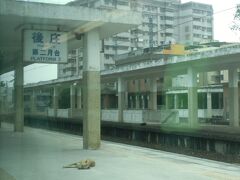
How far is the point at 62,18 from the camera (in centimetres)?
1761

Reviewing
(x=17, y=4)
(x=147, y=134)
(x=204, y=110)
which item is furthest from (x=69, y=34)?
(x=204, y=110)

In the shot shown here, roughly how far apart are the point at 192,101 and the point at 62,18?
74.6ft

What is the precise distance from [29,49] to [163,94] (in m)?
50.0

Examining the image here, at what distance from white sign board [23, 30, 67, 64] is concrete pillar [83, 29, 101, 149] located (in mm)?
953

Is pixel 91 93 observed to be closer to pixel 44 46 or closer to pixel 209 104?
pixel 44 46

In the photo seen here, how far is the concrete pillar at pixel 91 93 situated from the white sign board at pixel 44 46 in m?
0.95

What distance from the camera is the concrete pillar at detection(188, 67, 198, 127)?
3800 centimetres

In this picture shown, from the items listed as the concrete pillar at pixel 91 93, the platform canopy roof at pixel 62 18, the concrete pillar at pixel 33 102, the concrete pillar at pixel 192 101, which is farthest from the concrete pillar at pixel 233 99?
the concrete pillar at pixel 33 102

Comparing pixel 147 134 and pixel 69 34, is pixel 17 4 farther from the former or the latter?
pixel 147 134

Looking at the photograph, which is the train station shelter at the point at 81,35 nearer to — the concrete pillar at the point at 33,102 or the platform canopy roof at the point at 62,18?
the platform canopy roof at the point at 62,18

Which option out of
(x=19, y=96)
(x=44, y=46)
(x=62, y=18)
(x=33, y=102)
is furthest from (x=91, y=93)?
(x=33, y=102)

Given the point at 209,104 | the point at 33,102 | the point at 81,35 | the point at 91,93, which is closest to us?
the point at 91,93

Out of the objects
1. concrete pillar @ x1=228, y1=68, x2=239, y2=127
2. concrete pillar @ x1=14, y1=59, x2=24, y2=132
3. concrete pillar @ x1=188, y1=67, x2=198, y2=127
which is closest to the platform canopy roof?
concrete pillar @ x1=14, y1=59, x2=24, y2=132

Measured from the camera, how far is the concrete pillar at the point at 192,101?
38.0 meters
